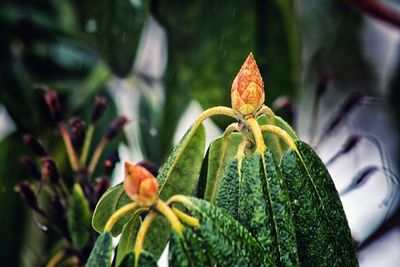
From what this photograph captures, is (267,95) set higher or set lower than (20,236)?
higher

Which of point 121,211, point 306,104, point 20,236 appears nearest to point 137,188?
point 121,211

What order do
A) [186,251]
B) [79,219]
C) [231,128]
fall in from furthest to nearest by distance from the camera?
[79,219]
[231,128]
[186,251]

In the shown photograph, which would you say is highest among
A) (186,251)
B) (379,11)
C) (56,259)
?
(379,11)

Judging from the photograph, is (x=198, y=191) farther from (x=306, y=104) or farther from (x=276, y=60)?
(x=306, y=104)

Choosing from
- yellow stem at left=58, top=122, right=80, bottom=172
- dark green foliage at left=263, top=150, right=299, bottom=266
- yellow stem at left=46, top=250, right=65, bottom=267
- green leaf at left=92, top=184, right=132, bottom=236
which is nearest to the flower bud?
yellow stem at left=58, top=122, right=80, bottom=172

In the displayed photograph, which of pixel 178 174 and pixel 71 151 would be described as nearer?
pixel 178 174

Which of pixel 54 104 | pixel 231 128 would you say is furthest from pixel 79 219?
pixel 231 128

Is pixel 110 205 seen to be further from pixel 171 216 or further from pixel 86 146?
pixel 86 146
